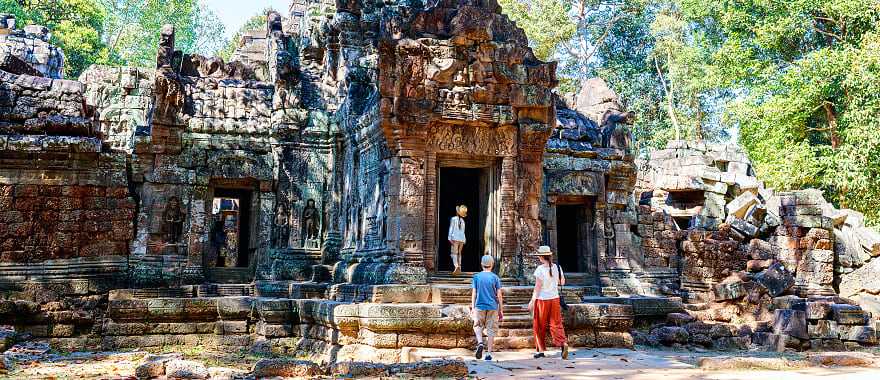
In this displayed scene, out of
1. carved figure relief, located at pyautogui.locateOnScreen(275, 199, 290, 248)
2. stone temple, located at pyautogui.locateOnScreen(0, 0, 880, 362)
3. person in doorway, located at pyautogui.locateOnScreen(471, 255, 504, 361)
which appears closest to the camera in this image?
person in doorway, located at pyautogui.locateOnScreen(471, 255, 504, 361)

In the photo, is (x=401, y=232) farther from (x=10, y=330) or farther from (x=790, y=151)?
(x=790, y=151)

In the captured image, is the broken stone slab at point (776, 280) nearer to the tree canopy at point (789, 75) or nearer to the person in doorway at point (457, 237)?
the tree canopy at point (789, 75)

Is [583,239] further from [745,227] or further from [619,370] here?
[619,370]

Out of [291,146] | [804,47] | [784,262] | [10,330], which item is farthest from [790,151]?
[10,330]

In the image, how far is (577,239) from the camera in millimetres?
15656

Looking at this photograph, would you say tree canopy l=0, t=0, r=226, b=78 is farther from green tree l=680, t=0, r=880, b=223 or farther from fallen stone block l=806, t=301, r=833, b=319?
fallen stone block l=806, t=301, r=833, b=319

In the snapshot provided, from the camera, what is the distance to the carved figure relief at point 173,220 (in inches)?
519

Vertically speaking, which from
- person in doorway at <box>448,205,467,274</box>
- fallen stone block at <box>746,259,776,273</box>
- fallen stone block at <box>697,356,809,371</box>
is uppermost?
person in doorway at <box>448,205,467,274</box>

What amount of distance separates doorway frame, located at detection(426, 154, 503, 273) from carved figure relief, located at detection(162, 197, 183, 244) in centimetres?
536

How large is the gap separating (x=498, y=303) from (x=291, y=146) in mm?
7106

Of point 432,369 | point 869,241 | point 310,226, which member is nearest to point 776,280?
point 869,241

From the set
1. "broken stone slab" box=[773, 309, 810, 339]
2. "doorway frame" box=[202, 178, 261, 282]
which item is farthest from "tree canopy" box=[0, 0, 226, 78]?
"broken stone slab" box=[773, 309, 810, 339]

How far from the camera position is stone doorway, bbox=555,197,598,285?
49.8 feet

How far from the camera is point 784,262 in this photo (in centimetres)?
1627
